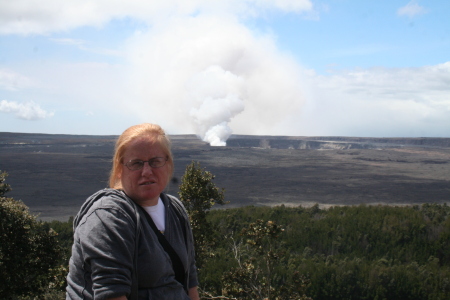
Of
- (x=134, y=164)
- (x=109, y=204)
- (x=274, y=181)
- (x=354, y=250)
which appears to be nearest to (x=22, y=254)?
(x=134, y=164)

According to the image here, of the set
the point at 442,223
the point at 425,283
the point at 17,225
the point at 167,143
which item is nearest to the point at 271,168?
the point at 442,223

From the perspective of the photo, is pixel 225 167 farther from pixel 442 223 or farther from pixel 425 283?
pixel 425 283

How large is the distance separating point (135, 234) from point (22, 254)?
696cm

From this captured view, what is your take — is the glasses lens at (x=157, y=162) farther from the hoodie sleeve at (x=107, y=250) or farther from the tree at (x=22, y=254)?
the tree at (x=22, y=254)

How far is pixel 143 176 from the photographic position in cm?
212

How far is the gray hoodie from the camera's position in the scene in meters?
1.82

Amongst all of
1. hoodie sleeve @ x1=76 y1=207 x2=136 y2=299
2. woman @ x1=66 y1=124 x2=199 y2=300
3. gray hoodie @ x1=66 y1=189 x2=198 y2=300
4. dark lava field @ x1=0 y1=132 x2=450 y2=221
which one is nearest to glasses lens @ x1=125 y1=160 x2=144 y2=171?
woman @ x1=66 y1=124 x2=199 y2=300

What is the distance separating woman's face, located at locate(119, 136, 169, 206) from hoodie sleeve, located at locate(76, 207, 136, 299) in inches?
9.7

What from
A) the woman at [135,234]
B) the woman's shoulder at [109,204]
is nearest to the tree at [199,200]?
the woman at [135,234]

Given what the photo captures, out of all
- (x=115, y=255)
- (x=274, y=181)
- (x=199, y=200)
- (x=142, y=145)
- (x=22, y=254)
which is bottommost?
(x=274, y=181)

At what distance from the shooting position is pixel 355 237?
22.2 meters

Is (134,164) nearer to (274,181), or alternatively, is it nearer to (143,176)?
(143,176)

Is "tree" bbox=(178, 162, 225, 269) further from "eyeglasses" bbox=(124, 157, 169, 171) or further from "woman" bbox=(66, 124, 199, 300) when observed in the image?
"eyeglasses" bbox=(124, 157, 169, 171)

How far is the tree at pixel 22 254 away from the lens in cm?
760
